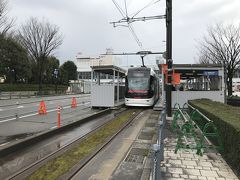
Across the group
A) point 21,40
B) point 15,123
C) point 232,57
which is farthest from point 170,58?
point 21,40

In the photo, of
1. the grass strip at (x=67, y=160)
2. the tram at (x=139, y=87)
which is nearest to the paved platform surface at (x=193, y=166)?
the grass strip at (x=67, y=160)

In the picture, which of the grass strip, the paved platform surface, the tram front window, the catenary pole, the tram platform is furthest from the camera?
the tram front window

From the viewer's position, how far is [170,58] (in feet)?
55.9

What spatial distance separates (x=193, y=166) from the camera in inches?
299

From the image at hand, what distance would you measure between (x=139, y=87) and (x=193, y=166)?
18871 mm

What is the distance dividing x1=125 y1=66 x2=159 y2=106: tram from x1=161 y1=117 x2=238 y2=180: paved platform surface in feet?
54.9

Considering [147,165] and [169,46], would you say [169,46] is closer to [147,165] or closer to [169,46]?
[169,46]

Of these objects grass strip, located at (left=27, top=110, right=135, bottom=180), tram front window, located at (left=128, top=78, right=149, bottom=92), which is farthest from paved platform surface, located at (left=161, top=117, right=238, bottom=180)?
tram front window, located at (left=128, top=78, right=149, bottom=92)

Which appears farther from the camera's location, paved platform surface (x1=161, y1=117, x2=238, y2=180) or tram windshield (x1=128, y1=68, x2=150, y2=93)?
tram windshield (x1=128, y1=68, x2=150, y2=93)

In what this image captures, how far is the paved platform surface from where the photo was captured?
686 centimetres

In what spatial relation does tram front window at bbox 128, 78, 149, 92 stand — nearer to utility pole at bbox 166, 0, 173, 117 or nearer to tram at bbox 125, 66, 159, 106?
tram at bbox 125, 66, 159, 106

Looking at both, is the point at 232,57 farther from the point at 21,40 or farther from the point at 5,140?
the point at 21,40

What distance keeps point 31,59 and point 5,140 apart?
52883 mm

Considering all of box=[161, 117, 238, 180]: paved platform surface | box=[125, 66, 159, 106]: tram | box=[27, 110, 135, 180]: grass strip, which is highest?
box=[125, 66, 159, 106]: tram
